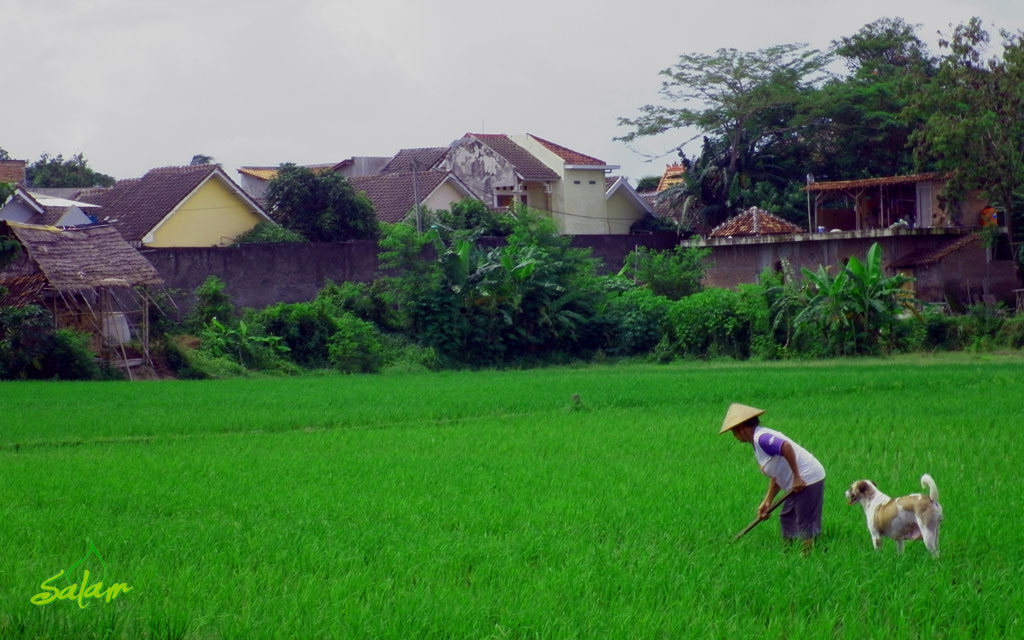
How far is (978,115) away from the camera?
80.9 ft

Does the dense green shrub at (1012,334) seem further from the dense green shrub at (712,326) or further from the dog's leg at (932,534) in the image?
the dog's leg at (932,534)

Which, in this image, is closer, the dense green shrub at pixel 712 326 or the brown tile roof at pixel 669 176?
the dense green shrub at pixel 712 326

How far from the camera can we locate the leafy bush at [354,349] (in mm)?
22016

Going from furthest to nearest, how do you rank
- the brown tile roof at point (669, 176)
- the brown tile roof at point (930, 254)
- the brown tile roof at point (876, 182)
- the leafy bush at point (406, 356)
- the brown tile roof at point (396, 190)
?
the brown tile roof at point (669, 176), the brown tile roof at point (396, 190), the brown tile roof at point (876, 182), the brown tile roof at point (930, 254), the leafy bush at point (406, 356)

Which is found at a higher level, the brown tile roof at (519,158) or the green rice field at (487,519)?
the brown tile roof at (519,158)

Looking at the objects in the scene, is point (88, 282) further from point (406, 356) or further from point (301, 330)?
point (406, 356)

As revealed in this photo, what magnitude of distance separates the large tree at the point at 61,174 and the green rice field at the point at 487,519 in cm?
3642

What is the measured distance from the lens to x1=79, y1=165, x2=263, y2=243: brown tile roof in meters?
30.3

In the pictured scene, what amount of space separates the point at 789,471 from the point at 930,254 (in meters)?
22.4

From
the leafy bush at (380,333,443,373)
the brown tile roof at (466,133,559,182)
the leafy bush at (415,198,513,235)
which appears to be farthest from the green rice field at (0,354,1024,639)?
the brown tile roof at (466,133,559,182)

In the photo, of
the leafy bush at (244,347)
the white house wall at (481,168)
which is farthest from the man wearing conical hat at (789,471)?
the white house wall at (481,168)

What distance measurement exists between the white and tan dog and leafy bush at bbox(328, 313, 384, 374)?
16360mm

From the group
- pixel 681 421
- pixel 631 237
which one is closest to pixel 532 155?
pixel 631 237

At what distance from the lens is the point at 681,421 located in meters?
13.4
